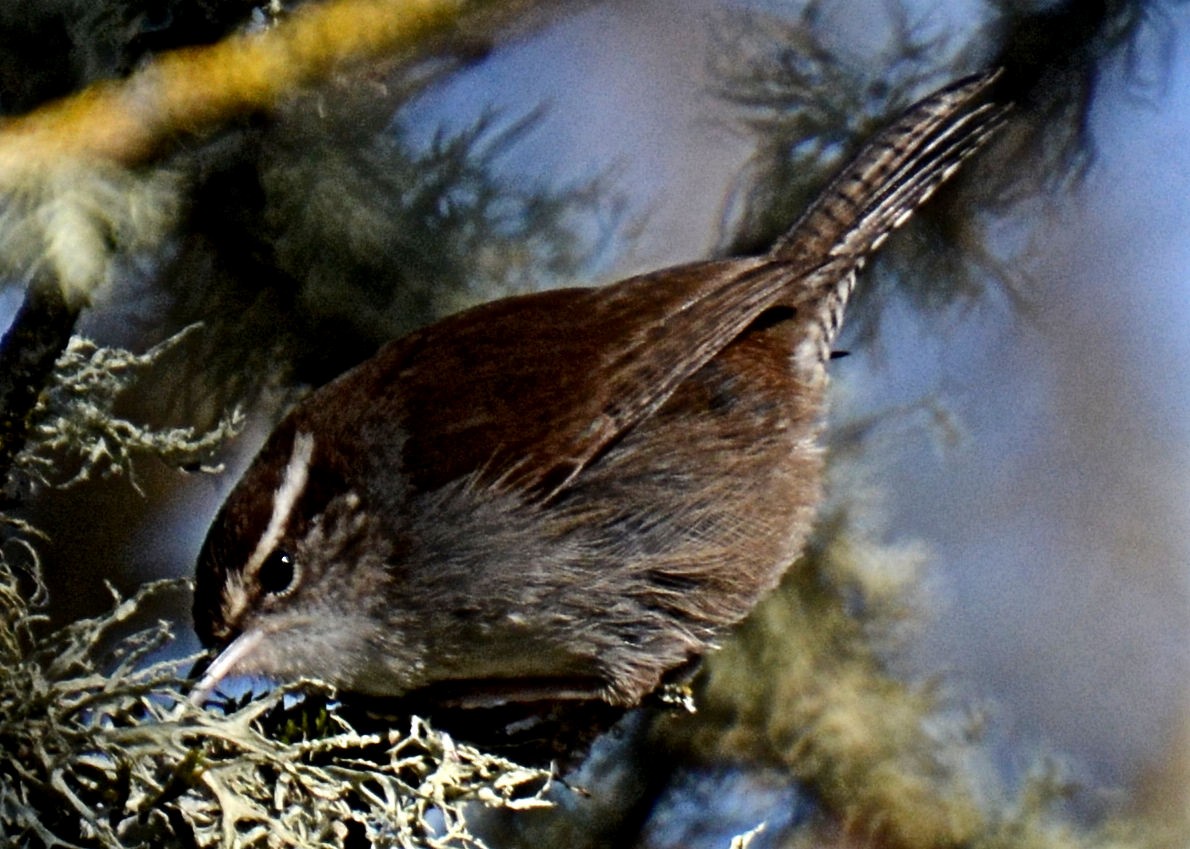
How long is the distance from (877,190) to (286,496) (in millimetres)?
959

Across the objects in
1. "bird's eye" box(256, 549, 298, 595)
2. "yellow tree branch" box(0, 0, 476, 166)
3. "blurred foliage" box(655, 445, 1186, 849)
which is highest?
"yellow tree branch" box(0, 0, 476, 166)

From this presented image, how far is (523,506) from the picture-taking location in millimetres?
1489

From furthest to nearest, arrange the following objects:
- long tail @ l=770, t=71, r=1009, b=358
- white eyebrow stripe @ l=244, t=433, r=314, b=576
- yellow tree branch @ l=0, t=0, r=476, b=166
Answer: long tail @ l=770, t=71, r=1009, b=358 → white eyebrow stripe @ l=244, t=433, r=314, b=576 → yellow tree branch @ l=0, t=0, r=476, b=166

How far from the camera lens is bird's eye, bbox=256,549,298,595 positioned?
53.9 inches

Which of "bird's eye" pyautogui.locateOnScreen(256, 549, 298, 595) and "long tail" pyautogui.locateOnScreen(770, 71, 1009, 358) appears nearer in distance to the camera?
"bird's eye" pyautogui.locateOnScreen(256, 549, 298, 595)

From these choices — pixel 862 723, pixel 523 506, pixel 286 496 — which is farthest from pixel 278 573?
pixel 862 723

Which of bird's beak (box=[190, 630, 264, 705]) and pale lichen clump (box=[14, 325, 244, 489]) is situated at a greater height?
pale lichen clump (box=[14, 325, 244, 489])

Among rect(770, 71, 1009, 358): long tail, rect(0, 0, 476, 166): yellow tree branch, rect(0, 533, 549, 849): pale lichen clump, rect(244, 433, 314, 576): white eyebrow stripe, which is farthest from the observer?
rect(770, 71, 1009, 358): long tail

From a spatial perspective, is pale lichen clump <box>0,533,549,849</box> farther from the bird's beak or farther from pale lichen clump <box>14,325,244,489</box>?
pale lichen clump <box>14,325,244,489</box>

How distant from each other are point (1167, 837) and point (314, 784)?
1377 millimetres

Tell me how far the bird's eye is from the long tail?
801mm

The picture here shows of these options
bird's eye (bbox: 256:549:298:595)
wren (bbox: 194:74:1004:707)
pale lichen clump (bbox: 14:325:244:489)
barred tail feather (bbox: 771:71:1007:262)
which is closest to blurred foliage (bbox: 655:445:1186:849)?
wren (bbox: 194:74:1004:707)

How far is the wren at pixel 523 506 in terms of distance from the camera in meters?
1.40

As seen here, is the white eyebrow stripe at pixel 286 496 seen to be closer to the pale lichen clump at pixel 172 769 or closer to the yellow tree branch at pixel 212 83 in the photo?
the pale lichen clump at pixel 172 769
